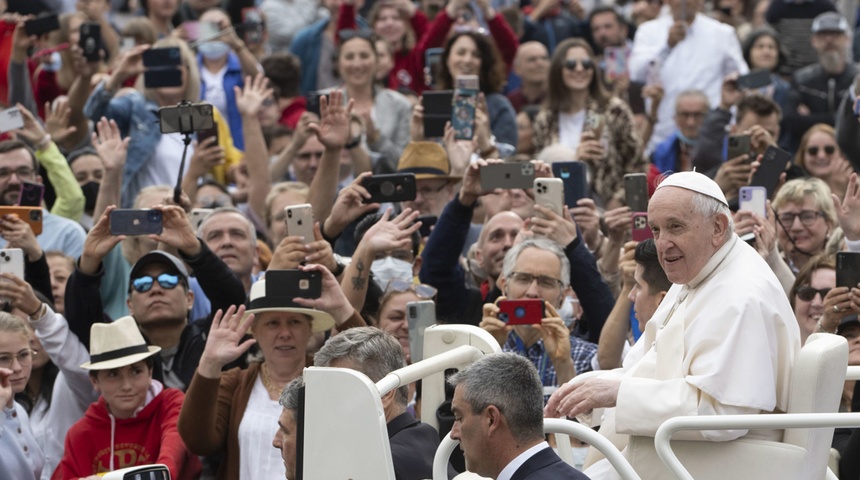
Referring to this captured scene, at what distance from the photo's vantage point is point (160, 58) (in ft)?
35.3

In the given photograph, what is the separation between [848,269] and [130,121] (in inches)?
239

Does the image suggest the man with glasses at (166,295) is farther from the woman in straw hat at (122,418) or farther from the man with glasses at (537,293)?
the man with glasses at (537,293)

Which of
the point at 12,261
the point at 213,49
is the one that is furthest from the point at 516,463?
the point at 213,49

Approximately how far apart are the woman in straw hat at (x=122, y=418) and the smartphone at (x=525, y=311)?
175cm

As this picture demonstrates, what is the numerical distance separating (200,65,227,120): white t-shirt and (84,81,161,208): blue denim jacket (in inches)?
63.8

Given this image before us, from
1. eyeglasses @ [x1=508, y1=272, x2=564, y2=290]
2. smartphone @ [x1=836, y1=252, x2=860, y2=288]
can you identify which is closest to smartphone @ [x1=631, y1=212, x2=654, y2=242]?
eyeglasses @ [x1=508, y1=272, x2=564, y2=290]

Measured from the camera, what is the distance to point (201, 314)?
8.88 m

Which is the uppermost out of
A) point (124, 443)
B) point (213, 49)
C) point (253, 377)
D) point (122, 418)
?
point (213, 49)

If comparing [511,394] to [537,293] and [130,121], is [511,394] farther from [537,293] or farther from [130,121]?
[130,121]

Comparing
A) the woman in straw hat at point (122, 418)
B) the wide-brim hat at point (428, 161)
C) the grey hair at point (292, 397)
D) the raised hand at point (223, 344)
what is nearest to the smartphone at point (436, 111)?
the wide-brim hat at point (428, 161)

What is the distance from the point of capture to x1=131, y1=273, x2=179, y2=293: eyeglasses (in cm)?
810

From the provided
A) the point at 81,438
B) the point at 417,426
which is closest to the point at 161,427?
the point at 81,438

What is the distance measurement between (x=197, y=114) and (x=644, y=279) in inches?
127

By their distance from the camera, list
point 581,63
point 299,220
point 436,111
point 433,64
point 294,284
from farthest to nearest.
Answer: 1. point 433,64
2. point 581,63
3. point 436,111
4. point 299,220
5. point 294,284
